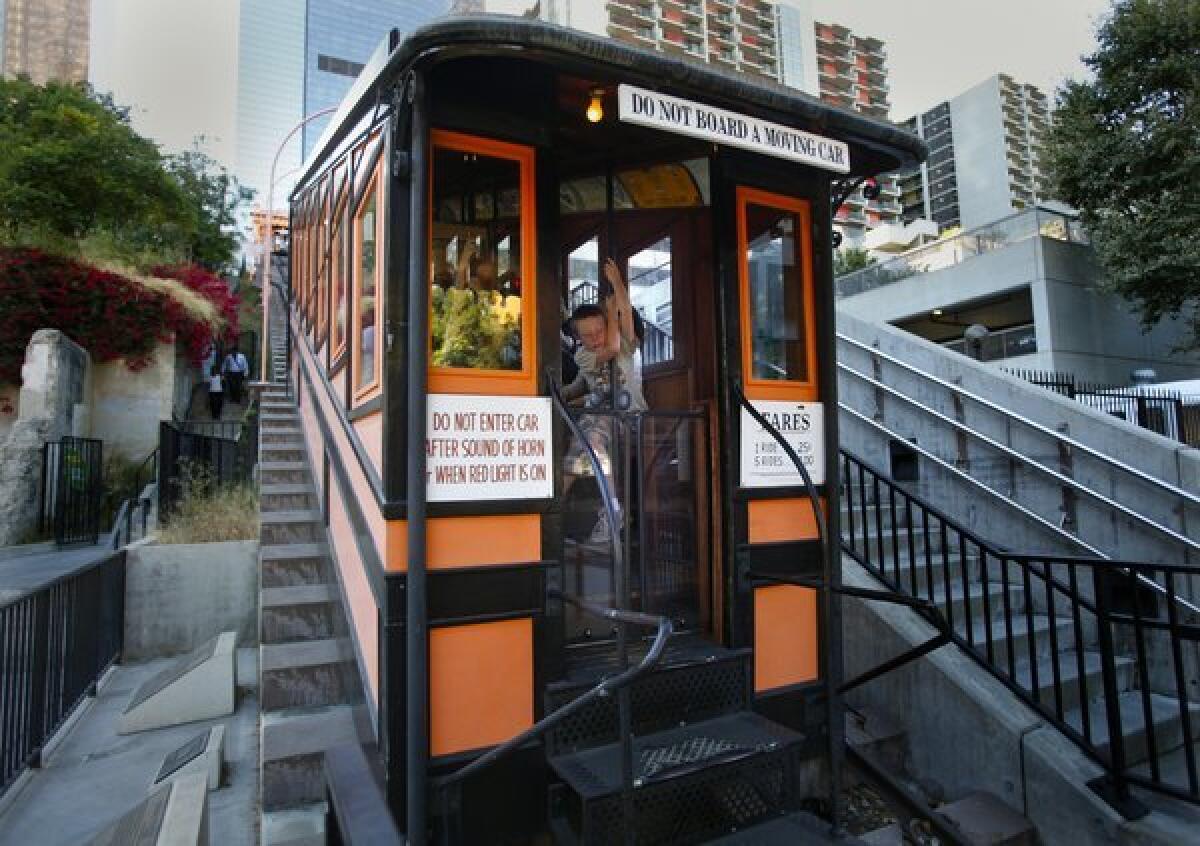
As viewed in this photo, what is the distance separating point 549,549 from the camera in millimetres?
3113

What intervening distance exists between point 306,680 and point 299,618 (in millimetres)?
684

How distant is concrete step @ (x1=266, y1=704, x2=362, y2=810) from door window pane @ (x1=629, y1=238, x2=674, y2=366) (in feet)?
9.05

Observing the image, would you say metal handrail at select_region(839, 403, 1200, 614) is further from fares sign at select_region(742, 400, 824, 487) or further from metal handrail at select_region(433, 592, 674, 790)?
metal handrail at select_region(433, 592, 674, 790)

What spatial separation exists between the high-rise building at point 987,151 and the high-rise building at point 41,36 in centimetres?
6453

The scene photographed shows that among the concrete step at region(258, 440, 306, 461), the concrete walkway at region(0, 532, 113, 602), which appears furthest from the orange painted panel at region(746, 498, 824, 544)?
the concrete walkway at region(0, 532, 113, 602)

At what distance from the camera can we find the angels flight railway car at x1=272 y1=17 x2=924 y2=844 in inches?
107

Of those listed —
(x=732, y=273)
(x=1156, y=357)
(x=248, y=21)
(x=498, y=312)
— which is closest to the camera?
(x=498, y=312)

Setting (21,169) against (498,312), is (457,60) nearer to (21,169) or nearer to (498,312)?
(498,312)

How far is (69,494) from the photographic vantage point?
9.51m

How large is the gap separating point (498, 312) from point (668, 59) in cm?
128

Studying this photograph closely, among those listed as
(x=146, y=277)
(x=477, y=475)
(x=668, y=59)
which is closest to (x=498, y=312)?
(x=477, y=475)

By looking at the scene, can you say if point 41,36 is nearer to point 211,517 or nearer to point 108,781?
point 211,517

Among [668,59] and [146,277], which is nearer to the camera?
[668,59]

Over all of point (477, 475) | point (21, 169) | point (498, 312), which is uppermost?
point (21, 169)
